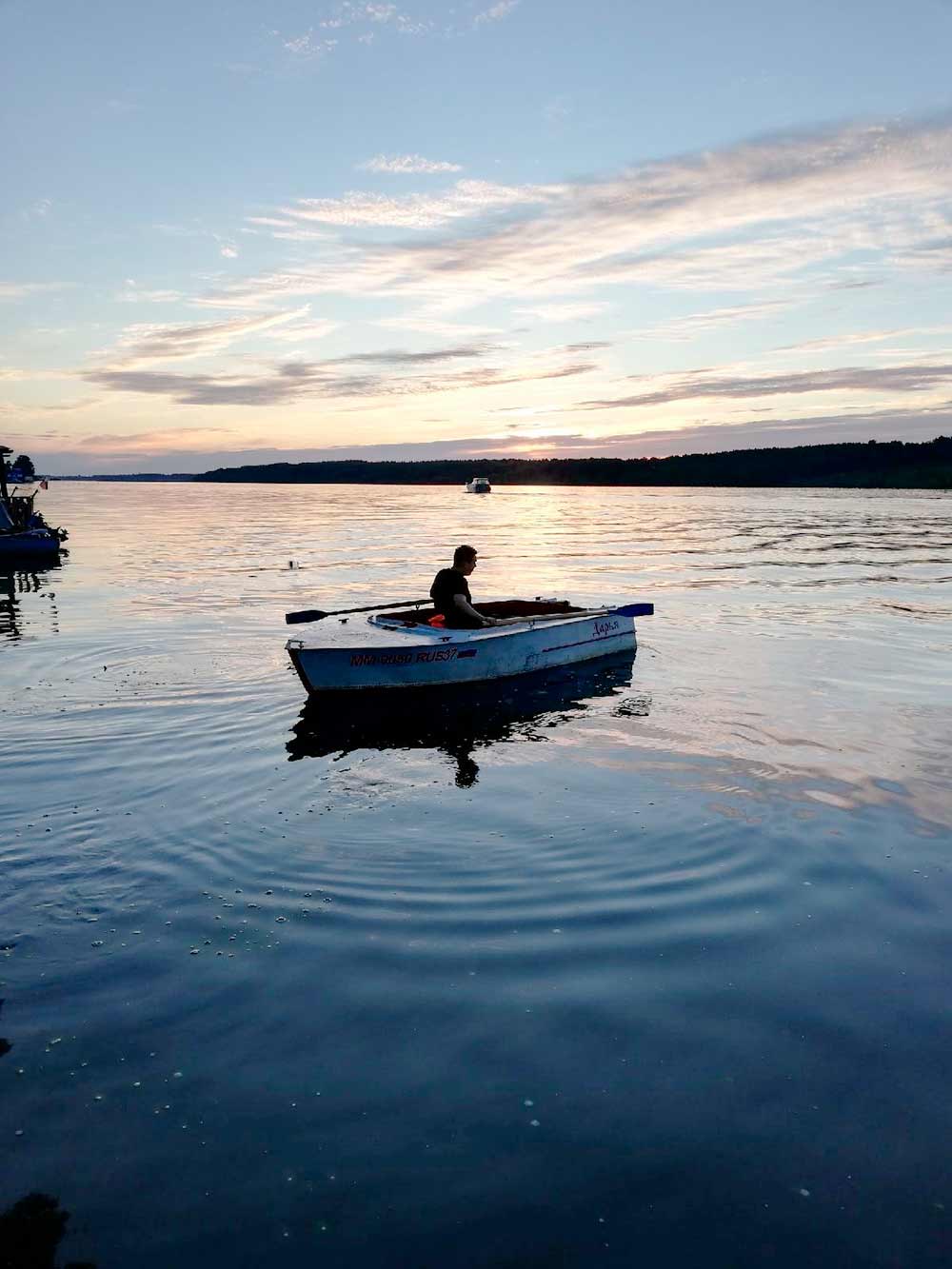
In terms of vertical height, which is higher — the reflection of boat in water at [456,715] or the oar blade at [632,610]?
the oar blade at [632,610]

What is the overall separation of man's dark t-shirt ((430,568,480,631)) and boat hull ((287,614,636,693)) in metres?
0.30

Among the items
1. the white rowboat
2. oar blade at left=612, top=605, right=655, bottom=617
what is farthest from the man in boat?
oar blade at left=612, top=605, right=655, bottom=617

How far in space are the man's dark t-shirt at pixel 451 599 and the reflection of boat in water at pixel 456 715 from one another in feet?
3.68

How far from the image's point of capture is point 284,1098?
17.2 feet

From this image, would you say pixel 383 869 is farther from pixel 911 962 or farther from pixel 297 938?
pixel 911 962

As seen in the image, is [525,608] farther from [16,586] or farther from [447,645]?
[16,586]

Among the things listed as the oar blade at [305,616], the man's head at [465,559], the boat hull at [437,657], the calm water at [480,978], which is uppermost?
the man's head at [465,559]

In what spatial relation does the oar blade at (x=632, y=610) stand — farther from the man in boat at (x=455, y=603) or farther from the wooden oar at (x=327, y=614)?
the man in boat at (x=455, y=603)

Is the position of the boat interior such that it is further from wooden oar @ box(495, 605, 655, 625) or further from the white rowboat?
wooden oar @ box(495, 605, 655, 625)

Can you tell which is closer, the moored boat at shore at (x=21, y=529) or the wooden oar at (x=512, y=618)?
the wooden oar at (x=512, y=618)

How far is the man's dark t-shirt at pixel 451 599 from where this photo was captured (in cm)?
1570

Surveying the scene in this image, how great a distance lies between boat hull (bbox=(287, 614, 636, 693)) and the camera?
14438 mm

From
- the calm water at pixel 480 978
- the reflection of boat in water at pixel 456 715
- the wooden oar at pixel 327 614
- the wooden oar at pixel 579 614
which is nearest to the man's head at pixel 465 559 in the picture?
the wooden oar at pixel 579 614

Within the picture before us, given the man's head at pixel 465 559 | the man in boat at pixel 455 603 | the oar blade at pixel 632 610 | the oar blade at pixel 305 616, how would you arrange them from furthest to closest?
the oar blade at pixel 632 610, the oar blade at pixel 305 616, the man in boat at pixel 455 603, the man's head at pixel 465 559
